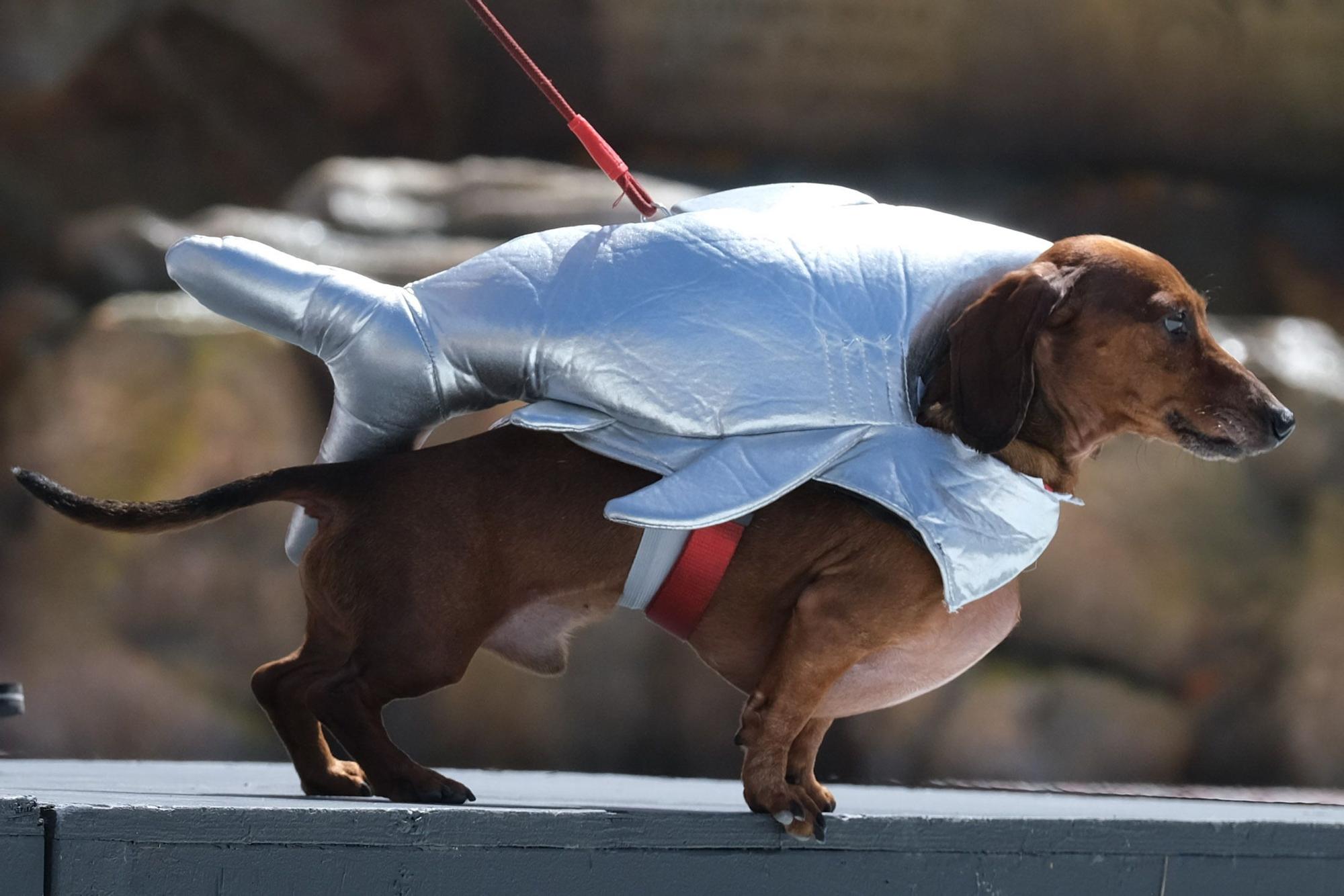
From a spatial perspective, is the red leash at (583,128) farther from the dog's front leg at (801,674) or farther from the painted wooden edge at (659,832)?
the painted wooden edge at (659,832)

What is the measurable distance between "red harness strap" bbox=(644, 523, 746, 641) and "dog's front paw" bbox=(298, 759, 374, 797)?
1.75 feet

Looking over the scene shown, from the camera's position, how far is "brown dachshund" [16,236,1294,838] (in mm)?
2172

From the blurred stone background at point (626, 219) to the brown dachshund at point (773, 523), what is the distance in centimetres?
357

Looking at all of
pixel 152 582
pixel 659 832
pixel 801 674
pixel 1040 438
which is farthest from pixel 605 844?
pixel 152 582

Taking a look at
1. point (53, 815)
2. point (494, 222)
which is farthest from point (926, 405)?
point (494, 222)

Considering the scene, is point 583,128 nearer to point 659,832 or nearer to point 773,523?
point 773,523

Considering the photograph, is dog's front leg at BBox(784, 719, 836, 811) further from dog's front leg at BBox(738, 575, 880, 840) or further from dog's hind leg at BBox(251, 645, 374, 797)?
dog's hind leg at BBox(251, 645, 374, 797)

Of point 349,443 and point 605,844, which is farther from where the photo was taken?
point 349,443

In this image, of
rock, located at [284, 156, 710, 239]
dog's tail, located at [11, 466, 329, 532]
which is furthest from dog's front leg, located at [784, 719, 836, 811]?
rock, located at [284, 156, 710, 239]

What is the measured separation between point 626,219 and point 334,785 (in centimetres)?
398

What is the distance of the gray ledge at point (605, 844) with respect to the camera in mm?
1758

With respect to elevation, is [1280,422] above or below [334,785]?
above

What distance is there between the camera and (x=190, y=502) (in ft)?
7.44

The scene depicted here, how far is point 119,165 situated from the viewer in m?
8.32
